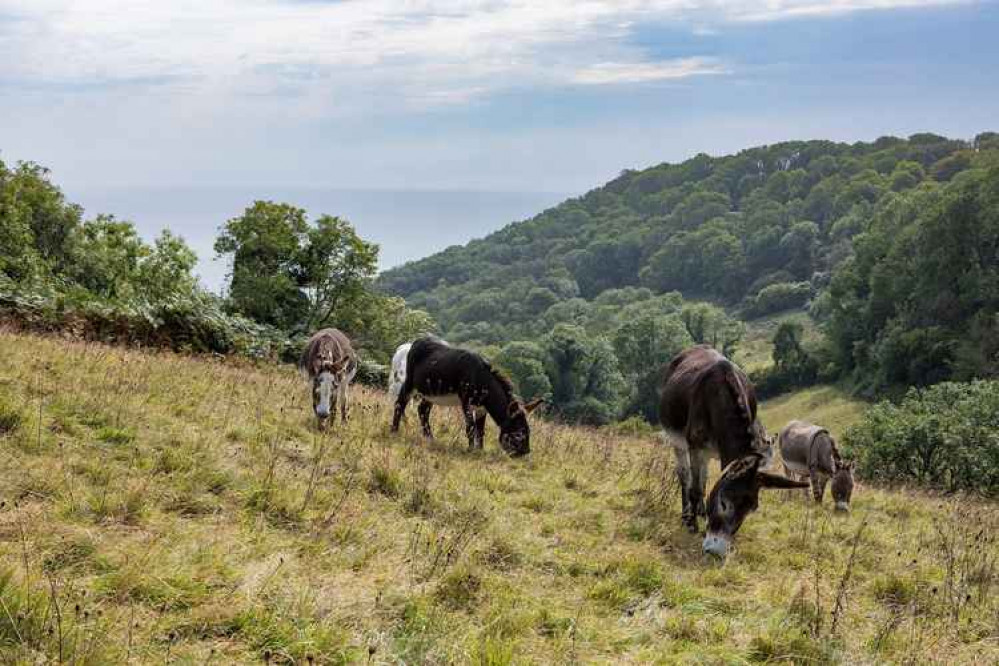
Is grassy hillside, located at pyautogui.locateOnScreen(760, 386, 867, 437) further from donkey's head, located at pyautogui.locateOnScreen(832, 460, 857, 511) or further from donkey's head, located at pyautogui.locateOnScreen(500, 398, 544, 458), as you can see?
donkey's head, located at pyautogui.locateOnScreen(500, 398, 544, 458)

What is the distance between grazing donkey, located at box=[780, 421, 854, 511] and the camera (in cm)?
1338

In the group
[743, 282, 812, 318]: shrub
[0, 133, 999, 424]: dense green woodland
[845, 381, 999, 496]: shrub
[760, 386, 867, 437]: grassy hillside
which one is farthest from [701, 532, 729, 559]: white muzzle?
[743, 282, 812, 318]: shrub

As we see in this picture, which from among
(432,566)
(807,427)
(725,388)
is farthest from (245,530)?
(807,427)

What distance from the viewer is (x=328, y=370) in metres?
11.7

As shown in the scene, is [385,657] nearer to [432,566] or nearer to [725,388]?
[432,566]

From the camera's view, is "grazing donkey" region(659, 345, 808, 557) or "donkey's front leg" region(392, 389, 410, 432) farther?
"donkey's front leg" region(392, 389, 410, 432)

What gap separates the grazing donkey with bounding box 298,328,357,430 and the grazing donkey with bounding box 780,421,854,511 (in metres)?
8.16

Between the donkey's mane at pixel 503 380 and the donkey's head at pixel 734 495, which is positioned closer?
the donkey's head at pixel 734 495

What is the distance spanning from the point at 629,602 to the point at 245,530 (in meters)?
3.42

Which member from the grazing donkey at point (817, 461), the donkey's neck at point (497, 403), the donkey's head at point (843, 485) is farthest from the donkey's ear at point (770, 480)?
the donkey's head at point (843, 485)

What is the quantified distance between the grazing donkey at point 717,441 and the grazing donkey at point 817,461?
3780mm

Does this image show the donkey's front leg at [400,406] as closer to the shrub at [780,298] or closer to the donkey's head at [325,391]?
the donkey's head at [325,391]

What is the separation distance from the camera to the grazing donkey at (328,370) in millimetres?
11395

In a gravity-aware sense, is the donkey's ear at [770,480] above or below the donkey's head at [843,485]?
above
